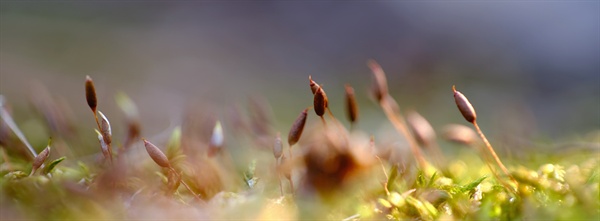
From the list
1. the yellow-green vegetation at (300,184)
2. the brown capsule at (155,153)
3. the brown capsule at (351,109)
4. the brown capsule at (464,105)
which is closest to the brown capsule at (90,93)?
the yellow-green vegetation at (300,184)

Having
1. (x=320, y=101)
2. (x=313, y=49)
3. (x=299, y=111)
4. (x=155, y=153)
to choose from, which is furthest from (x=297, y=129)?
(x=313, y=49)

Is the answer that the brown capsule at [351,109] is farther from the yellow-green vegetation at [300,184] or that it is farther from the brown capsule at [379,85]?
the brown capsule at [379,85]

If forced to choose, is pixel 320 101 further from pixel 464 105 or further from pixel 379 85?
pixel 379 85

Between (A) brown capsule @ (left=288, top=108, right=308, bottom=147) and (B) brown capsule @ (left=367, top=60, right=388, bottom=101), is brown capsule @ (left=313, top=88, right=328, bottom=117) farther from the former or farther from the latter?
(B) brown capsule @ (left=367, top=60, right=388, bottom=101)

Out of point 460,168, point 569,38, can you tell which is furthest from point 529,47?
point 460,168

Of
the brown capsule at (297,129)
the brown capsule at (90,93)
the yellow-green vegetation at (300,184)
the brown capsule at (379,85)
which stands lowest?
the yellow-green vegetation at (300,184)

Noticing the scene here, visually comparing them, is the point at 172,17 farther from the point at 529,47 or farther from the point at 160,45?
the point at 529,47
